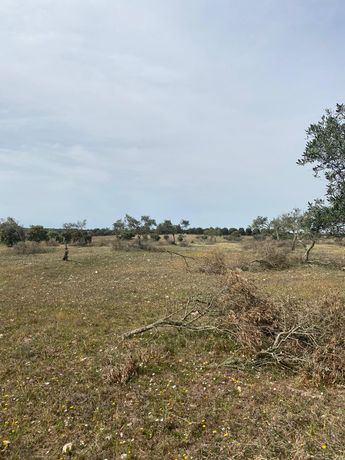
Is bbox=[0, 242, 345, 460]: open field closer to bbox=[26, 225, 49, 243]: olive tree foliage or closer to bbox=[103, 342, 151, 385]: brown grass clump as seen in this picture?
bbox=[103, 342, 151, 385]: brown grass clump

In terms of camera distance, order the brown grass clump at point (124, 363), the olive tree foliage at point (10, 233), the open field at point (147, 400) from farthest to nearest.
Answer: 1. the olive tree foliage at point (10, 233)
2. the brown grass clump at point (124, 363)
3. the open field at point (147, 400)

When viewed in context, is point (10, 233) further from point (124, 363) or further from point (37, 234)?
point (124, 363)

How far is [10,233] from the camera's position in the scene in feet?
139

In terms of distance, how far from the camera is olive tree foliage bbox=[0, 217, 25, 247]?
4203cm

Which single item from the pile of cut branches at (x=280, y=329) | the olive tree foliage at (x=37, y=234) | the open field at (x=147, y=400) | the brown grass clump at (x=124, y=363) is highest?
the olive tree foliage at (x=37, y=234)

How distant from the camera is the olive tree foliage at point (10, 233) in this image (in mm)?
42031

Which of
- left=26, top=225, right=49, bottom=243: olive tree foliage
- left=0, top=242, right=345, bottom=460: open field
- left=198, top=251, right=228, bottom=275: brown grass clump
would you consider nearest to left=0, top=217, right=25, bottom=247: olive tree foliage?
left=26, top=225, right=49, bottom=243: olive tree foliage

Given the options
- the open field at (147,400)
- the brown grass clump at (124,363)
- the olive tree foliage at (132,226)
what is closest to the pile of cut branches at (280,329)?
the open field at (147,400)

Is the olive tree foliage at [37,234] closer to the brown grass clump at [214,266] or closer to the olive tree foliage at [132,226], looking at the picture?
the olive tree foliage at [132,226]

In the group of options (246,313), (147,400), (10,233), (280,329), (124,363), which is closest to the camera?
(147,400)

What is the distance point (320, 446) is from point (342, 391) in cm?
177

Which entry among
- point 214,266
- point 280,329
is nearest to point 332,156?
point 280,329

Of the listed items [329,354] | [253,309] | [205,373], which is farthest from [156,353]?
[329,354]

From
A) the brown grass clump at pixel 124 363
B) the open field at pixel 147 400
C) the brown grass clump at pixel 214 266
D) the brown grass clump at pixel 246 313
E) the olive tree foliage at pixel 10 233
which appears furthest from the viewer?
the olive tree foliage at pixel 10 233
